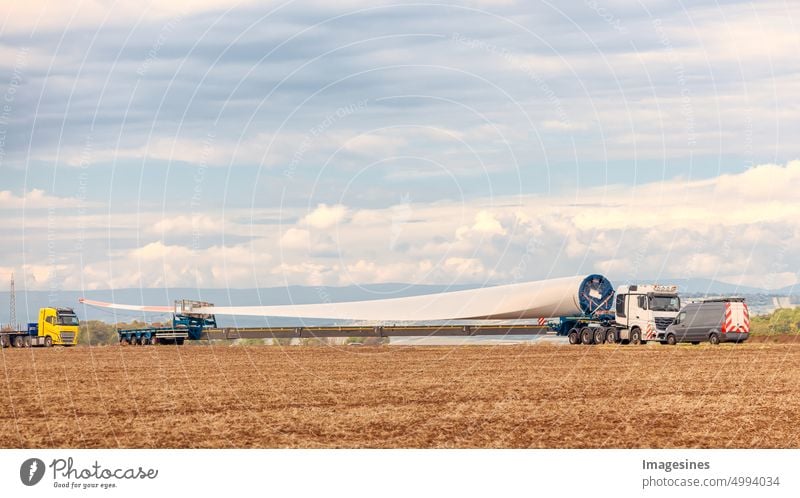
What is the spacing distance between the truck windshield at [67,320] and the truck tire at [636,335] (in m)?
49.4

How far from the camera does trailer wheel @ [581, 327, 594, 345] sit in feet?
249

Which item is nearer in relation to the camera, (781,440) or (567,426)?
(781,440)

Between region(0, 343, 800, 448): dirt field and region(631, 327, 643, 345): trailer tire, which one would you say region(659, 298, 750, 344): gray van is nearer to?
region(631, 327, 643, 345): trailer tire

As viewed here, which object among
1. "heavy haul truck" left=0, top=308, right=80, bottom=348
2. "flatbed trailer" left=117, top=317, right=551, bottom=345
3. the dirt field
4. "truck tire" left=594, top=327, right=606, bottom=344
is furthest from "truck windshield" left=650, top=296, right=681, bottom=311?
"heavy haul truck" left=0, top=308, right=80, bottom=348

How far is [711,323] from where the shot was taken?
70.5m

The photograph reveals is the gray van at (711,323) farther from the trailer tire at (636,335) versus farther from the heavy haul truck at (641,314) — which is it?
the trailer tire at (636,335)

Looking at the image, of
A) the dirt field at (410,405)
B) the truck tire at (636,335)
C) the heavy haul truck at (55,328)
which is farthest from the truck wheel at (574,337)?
the heavy haul truck at (55,328)

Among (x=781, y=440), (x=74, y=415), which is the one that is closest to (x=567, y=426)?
(x=781, y=440)

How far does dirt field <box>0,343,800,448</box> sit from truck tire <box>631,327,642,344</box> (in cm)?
2223

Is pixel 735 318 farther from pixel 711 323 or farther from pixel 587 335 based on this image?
pixel 587 335

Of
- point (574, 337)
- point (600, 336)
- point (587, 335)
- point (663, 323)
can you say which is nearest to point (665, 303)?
point (663, 323)

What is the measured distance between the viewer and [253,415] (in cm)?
2736

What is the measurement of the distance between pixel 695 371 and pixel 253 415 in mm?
22810

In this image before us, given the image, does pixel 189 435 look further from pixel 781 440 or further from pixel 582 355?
pixel 582 355
